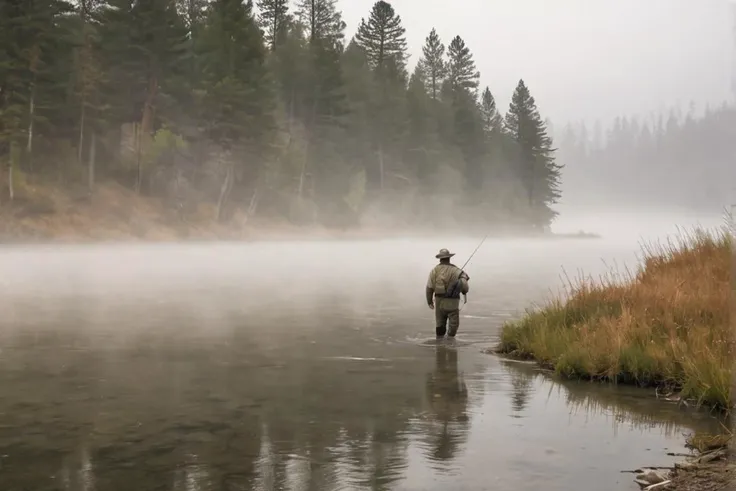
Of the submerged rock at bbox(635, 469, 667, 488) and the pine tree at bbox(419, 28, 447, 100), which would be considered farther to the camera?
the pine tree at bbox(419, 28, 447, 100)

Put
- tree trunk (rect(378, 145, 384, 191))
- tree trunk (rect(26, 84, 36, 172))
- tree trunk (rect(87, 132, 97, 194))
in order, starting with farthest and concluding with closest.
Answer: tree trunk (rect(378, 145, 384, 191)) → tree trunk (rect(87, 132, 97, 194)) → tree trunk (rect(26, 84, 36, 172))

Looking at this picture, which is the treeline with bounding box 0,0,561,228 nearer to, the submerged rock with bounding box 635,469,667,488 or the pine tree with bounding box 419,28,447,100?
the pine tree with bounding box 419,28,447,100

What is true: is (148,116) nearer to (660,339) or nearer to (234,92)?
(234,92)

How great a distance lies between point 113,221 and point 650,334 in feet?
156

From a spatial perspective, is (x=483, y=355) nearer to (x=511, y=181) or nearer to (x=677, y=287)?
(x=677, y=287)

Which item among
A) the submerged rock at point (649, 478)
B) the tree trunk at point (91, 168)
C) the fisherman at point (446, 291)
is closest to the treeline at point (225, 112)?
the tree trunk at point (91, 168)

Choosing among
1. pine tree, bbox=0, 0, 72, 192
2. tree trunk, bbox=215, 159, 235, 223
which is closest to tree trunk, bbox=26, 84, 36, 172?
pine tree, bbox=0, 0, 72, 192

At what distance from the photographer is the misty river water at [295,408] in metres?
7.09

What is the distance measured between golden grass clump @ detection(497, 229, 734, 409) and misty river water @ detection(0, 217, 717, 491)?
45cm

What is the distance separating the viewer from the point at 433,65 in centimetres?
11144

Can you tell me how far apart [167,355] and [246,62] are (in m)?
53.5

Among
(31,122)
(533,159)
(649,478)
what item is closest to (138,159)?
(31,122)

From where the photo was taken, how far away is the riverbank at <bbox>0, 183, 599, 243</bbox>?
48938 mm

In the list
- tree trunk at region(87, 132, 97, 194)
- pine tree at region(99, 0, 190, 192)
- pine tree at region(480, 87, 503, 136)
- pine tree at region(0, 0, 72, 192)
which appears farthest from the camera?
pine tree at region(480, 87, 503, 136)
